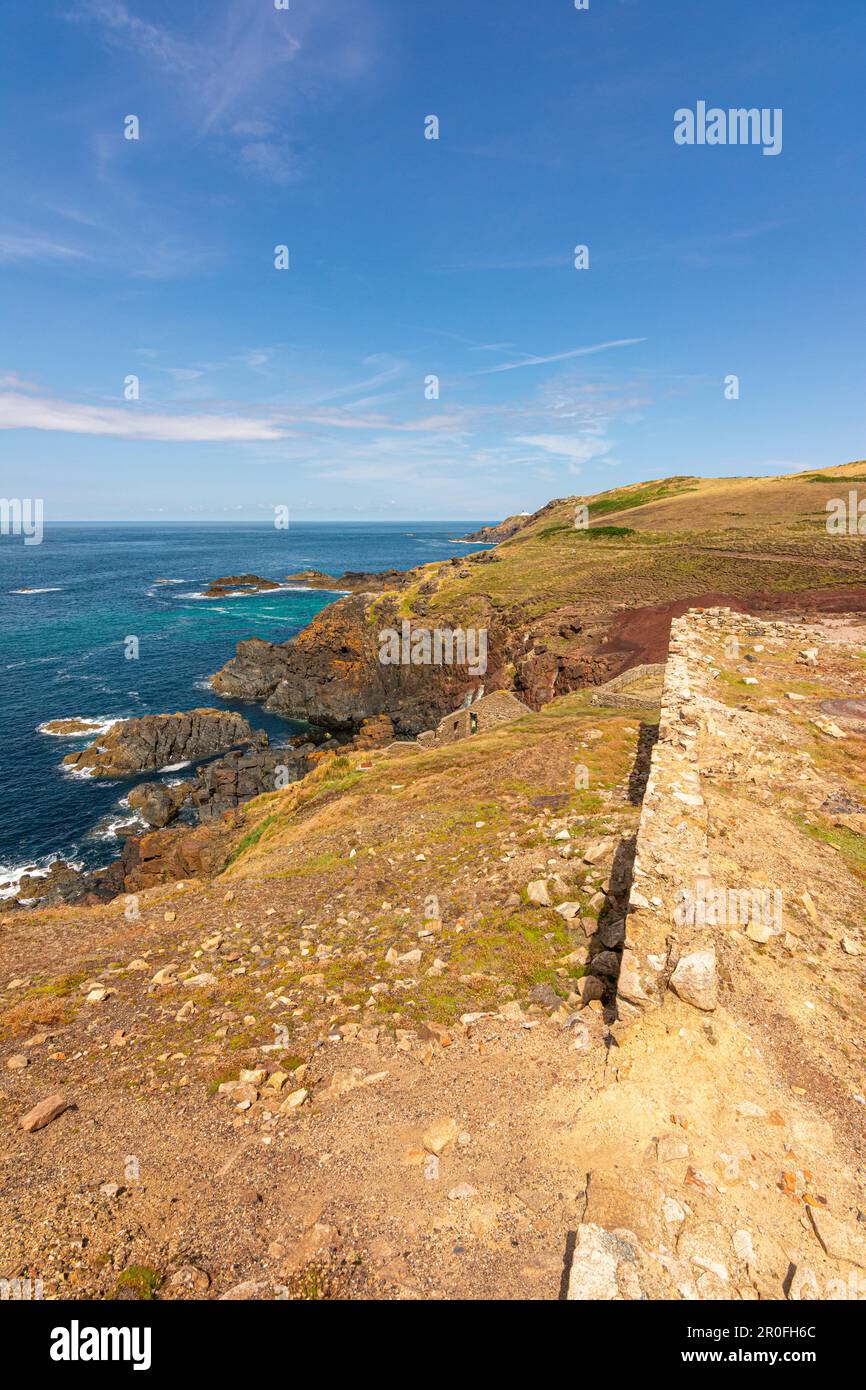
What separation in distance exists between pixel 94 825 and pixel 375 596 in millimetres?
36477

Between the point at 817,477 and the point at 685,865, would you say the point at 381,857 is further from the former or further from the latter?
the point at 817,477

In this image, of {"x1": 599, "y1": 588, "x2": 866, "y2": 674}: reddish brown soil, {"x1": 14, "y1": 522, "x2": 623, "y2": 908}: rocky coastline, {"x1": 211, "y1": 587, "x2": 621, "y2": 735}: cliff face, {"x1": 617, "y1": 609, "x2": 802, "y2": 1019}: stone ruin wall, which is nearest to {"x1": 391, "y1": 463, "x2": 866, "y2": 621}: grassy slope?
{"x1": 599, "y1": 588, "x2": 866, "y2": 674}: reddish brown soil

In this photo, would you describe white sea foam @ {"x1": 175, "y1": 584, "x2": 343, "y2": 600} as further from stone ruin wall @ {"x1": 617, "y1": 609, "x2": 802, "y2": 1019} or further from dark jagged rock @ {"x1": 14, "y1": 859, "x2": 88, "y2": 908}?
stone ruin wall @ {"x1": 617, "y1": 609, "x2": 802, "y2": 1019}

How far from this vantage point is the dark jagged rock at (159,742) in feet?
125

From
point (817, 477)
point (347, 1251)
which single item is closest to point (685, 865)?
point (347, 1251)

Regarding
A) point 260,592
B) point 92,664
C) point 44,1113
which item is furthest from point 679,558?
point 260,592

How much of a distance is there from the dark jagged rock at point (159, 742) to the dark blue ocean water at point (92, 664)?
1926 millimetres

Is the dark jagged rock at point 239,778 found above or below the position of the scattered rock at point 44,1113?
below

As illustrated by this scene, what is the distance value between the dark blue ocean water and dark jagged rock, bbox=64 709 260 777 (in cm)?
193

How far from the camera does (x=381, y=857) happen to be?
1172 cm

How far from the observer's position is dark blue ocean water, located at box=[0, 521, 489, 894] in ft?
102

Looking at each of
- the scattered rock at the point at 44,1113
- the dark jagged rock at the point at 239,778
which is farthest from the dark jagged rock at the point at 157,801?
the scattered rock at the point at 44,1113

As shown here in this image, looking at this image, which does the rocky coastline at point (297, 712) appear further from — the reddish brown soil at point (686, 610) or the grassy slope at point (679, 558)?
the grassy slope at point (679, 558)

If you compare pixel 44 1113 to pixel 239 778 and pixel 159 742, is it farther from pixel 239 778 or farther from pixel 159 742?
pixel 159 742
